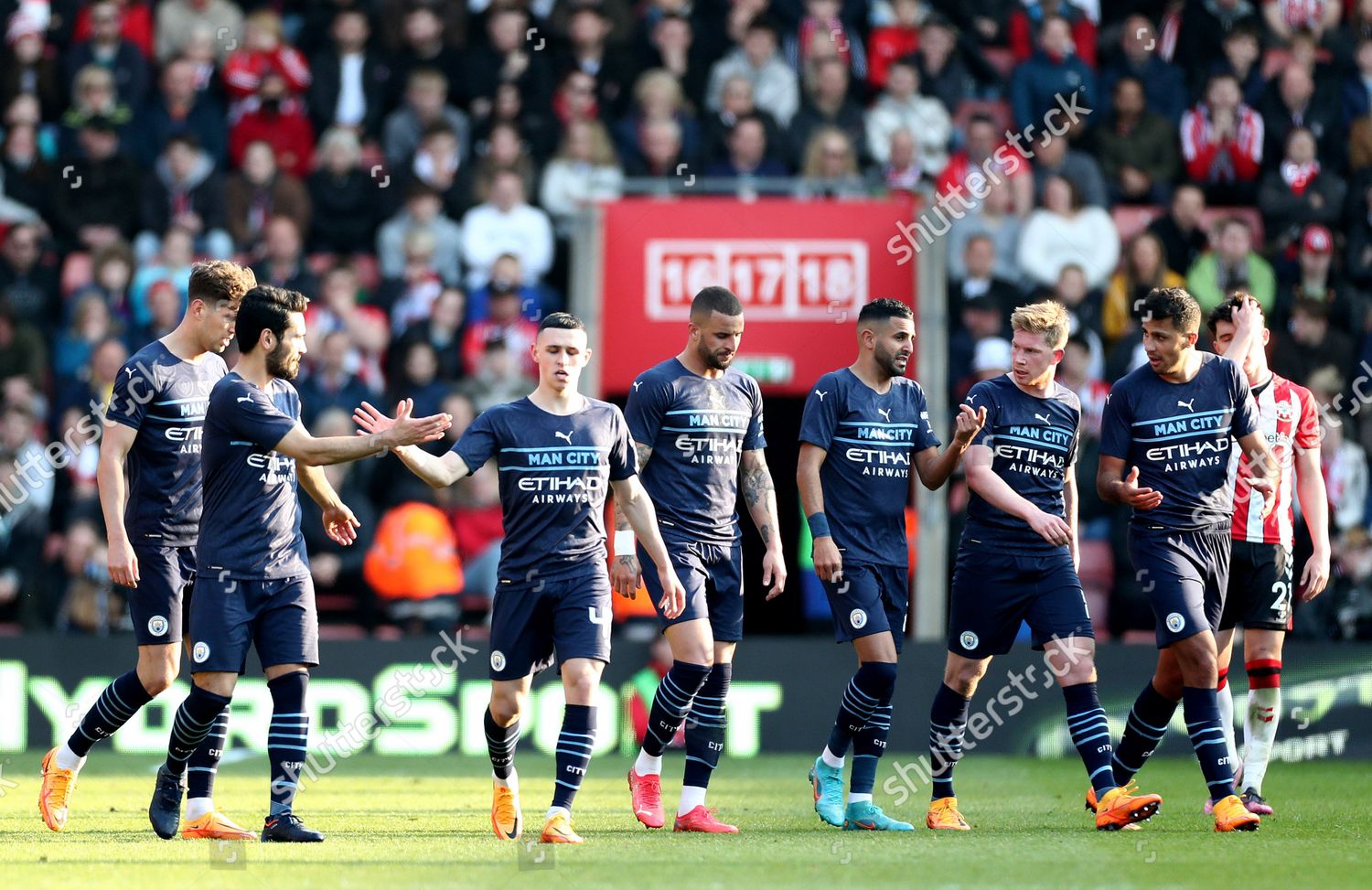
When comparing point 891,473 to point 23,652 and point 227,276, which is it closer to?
point 227,276

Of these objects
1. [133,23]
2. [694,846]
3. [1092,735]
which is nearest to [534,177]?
[133,23]

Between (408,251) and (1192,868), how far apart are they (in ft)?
36.0

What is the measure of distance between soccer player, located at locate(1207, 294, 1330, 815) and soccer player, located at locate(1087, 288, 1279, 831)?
1.57 ft

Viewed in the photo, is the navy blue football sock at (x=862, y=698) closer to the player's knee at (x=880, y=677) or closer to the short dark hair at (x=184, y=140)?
the player's knee at (x=880, y=677)

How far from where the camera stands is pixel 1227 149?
17.8m

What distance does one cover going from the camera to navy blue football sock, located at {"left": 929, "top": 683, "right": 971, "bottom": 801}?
9.48 m

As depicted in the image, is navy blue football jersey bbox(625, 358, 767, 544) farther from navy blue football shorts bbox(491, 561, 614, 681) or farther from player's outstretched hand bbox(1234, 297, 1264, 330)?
player's outstretched hand bbox(1234, 297, 1264, 330)

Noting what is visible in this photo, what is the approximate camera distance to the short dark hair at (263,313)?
862cm

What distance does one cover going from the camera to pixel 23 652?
1401cm

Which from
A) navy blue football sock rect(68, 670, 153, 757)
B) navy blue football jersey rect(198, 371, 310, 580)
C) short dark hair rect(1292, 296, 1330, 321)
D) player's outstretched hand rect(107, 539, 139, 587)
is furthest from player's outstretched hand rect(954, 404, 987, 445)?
short dark hair rect(1292, 296, 1330, 321)

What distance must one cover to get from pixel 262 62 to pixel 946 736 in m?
11.7

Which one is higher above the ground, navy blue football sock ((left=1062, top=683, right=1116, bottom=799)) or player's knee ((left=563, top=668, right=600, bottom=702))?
player's knee ((left=563, top=668, right=600, bottom=702))

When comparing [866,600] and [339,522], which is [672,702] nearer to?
[866,600]

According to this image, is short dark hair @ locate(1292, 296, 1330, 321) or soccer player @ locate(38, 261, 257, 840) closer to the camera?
soccer player @ locate(38, 261, 257, 840)
